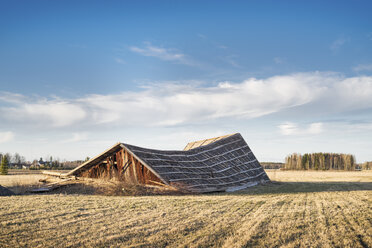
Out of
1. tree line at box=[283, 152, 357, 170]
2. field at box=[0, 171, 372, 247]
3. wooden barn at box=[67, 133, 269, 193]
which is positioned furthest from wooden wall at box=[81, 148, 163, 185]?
tree line at box=[283, 152, 357, 170]

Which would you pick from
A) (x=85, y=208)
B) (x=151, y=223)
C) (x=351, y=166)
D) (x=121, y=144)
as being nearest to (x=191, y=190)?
(x=121, y=144)

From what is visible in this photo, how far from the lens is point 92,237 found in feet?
20.6

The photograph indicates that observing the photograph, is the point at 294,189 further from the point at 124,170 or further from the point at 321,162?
the point at 321,162

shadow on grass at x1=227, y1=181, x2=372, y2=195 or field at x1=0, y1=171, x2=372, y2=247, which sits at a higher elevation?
field at x1=0, y1=171, x2=372, y2=247

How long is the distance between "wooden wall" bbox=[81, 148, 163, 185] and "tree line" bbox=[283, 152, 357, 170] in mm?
70286

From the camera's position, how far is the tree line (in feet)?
259

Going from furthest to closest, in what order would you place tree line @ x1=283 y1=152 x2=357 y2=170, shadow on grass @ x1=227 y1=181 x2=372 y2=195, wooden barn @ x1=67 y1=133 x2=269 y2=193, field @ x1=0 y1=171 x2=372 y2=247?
tree line @ x1=283 y1=152 x2=357 y2=170 → shadow on grass @ x1=227 y1=181 x2=372 y2=195 → wooden barn @ x1=67 y1=133 x2=269 y2=193 → field @ x1=0 y1=171 x2=372 y2=247

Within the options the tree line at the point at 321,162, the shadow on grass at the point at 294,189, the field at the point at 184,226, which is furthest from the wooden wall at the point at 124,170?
the tree line at the point at 321,162

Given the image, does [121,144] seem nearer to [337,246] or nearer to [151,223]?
[151,223]

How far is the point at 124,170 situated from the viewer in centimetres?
1791

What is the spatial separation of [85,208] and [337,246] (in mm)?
7971

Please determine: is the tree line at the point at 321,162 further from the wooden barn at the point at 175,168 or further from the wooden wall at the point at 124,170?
the wooden wall at the point at 124,170

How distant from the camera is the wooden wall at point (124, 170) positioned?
17.2m

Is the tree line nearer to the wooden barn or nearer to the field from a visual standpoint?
the wooden barn
